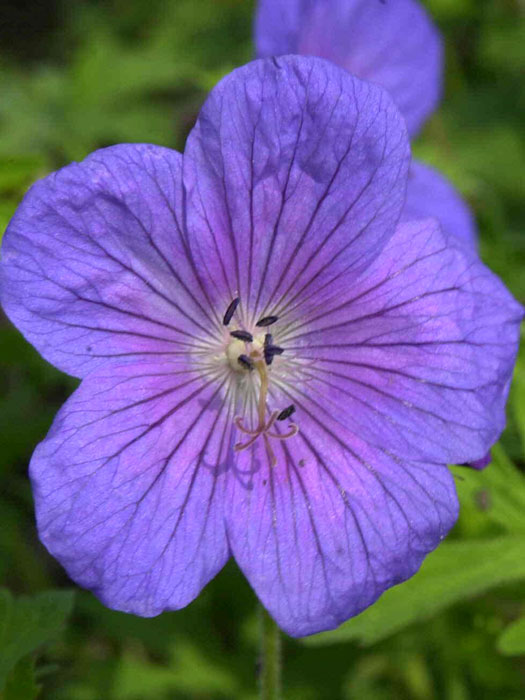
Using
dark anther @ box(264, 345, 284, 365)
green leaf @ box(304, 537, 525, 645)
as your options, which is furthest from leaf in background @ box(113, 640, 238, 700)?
dark anther @ box(264, 345, 284, 365)

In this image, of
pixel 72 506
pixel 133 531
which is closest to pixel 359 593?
pixel 133 531

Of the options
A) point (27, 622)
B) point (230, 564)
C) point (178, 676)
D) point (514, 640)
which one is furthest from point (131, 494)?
point (178, 676)

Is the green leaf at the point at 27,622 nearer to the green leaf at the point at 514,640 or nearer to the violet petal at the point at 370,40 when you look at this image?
the green leaf at the point at 514,640

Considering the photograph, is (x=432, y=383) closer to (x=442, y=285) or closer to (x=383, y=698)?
(x=442, y=285)

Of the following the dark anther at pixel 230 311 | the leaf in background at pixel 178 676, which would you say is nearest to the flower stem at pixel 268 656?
the dark anther at pixel 230 311

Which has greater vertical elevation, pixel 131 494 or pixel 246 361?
pixel 246 361

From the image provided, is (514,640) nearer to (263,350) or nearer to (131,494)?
(263,350)

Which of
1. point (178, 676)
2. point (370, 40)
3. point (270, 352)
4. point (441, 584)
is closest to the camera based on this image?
point (270, 352)
